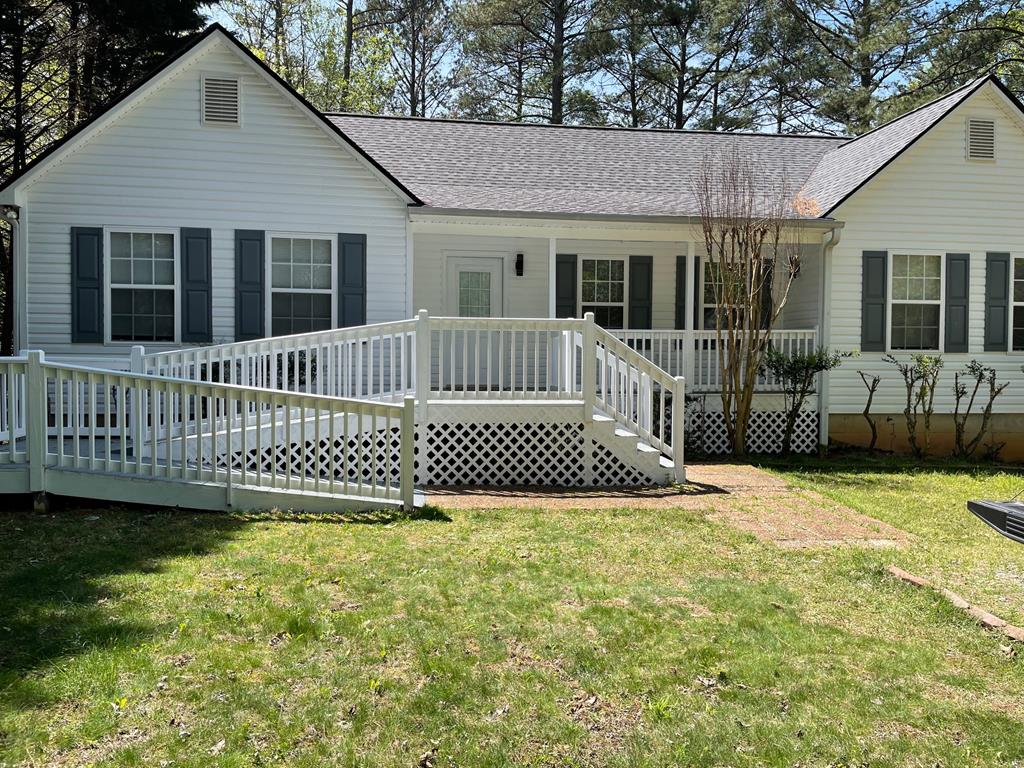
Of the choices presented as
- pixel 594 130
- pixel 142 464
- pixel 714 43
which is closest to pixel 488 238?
pixel 594 130

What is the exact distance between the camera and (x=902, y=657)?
14.9 feet

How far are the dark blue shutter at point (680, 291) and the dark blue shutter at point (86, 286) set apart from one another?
9.01m

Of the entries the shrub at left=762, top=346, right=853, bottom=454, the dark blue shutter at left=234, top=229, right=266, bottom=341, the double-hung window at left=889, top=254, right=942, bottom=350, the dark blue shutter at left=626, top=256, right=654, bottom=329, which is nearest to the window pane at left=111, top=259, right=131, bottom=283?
the dark blue shutter at left=234, top=229, right=266, bottom=341

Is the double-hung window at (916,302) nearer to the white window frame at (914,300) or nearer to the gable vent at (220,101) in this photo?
the white window frame at (914,300)

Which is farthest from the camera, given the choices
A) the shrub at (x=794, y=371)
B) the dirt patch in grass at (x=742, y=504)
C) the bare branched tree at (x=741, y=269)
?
the shrub at (x=794, y=371)

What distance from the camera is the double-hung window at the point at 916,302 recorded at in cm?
1383

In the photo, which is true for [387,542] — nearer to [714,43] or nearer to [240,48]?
[240,48]

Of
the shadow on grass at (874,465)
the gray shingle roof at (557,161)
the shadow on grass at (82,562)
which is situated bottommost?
the shadow on grass at (874,465)

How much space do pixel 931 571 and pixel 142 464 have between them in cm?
663

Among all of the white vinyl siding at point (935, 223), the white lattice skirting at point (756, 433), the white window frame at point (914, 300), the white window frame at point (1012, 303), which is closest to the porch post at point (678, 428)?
the white lattice skirting at point (756, 433)

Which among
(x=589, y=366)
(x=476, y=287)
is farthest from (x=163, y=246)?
(x=589, y=366)

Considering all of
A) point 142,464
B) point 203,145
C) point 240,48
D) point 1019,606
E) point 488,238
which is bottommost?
point 1019,606

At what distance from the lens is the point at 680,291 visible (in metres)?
14.7

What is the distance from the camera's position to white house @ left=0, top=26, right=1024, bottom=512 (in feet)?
38.1
